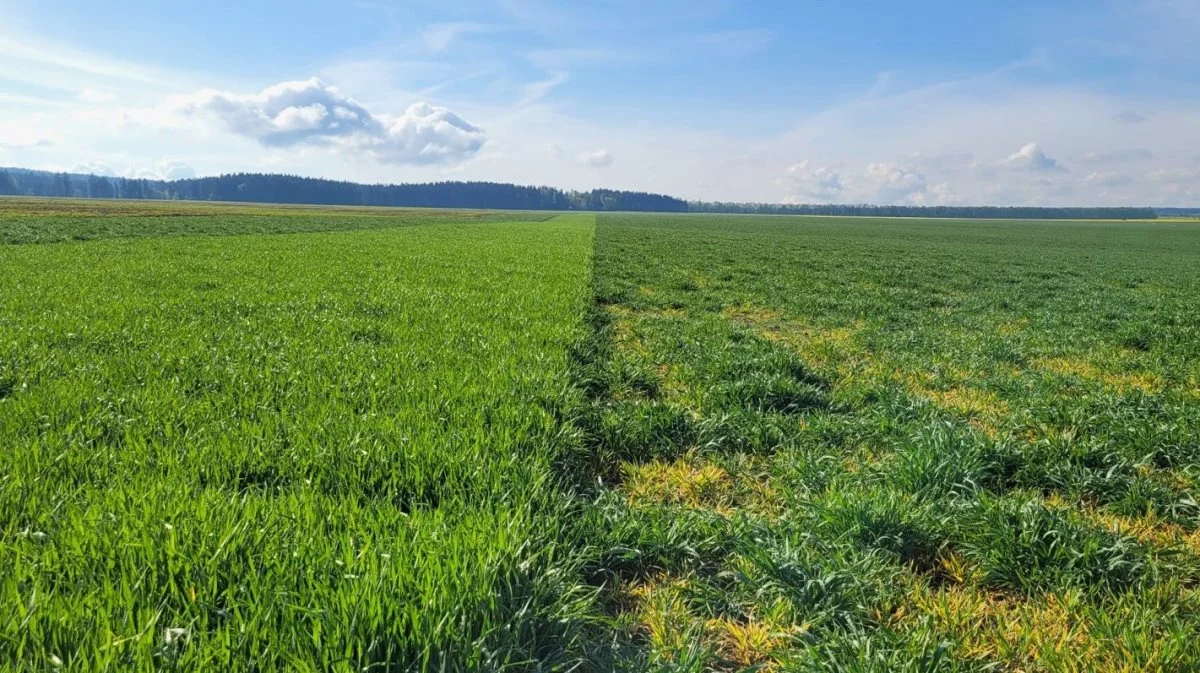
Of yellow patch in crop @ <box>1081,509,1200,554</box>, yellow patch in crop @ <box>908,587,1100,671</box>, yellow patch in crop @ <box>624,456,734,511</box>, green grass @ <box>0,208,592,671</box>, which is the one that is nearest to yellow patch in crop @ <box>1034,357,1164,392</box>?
yellow patch in crop @ <box>1081,509,1200,554</box>

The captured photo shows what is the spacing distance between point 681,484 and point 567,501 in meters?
1.19

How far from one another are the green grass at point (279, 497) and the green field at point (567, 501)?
20 mm

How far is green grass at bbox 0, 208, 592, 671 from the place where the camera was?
7.01 feet

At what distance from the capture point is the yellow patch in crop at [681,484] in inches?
173

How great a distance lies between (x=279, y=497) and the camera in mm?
3350

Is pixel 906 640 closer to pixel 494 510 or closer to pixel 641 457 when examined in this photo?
pixel 494 510

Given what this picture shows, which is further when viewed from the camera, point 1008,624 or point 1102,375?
point 1102,375

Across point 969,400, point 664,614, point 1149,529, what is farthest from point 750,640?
point 969,400

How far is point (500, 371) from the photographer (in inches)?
249

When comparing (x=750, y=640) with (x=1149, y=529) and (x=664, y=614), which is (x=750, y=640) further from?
(x=1149, y=529)

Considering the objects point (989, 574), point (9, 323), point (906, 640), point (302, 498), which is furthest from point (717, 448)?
point (9, 323)

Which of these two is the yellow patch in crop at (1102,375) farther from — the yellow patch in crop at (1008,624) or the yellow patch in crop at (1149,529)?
the yellow patch in crop at (1008,624)

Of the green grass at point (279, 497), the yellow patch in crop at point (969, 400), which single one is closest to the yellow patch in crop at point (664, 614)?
the green grass at point (279, 497)

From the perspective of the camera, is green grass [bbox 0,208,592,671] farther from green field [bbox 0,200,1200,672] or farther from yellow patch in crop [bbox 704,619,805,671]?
yellow patch in crop [bbox 704,619,805,671]
